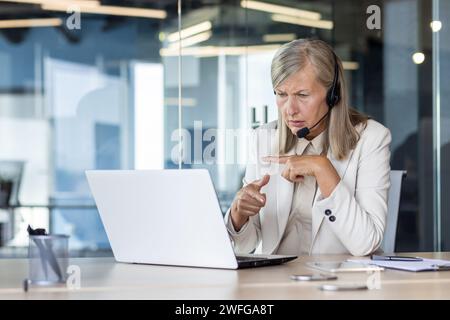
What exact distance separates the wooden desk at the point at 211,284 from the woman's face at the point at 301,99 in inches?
27.8

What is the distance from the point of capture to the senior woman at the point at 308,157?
2.58 meters

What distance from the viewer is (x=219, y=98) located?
588 cm

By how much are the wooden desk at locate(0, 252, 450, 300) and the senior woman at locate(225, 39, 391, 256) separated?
0.50 meters

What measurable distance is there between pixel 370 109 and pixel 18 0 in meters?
2.65

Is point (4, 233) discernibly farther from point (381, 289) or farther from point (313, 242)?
point (381, 289)

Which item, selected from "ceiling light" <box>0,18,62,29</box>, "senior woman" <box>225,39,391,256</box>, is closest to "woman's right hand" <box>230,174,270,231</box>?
"senior woman" <box>225,39,391,256</box>

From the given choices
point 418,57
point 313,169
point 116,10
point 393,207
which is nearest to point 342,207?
point 313,169

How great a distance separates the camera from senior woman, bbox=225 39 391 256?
258cm

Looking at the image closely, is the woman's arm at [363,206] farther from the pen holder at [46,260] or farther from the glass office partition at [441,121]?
the glass office partition at [441,121]

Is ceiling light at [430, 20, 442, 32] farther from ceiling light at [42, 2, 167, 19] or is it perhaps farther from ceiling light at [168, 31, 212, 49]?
ceiling light at [42, 2, 167, 19]

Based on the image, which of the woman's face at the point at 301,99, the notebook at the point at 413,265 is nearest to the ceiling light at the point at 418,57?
the woman's face at the point at 301,99

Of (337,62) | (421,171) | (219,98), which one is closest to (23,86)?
(219,98)

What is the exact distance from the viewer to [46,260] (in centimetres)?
179

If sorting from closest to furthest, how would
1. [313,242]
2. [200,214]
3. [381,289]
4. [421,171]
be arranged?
[381,289]
[200,214]
[313,242]
[421,171]
